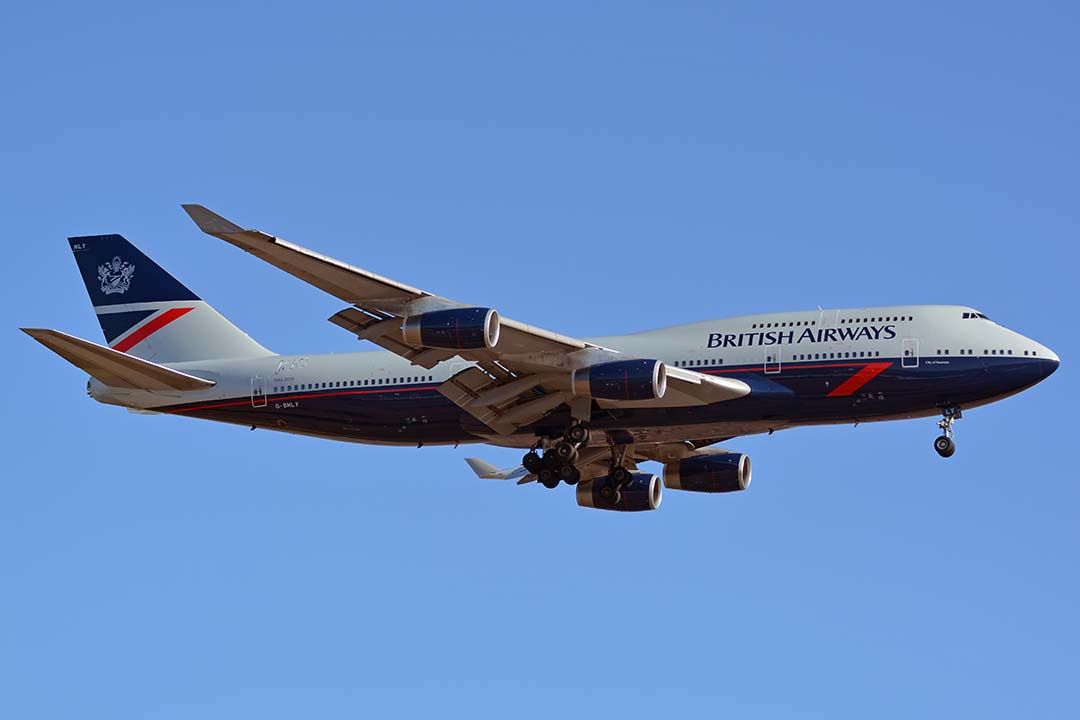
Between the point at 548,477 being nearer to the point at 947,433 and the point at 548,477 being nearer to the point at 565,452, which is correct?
the point at 565,452

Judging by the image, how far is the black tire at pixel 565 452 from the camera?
50.2 metres

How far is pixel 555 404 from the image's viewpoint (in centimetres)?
4997

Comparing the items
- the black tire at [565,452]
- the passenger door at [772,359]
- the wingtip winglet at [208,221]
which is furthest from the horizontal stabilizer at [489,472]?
the wingtip winglet at [208,221]

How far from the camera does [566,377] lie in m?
48.8

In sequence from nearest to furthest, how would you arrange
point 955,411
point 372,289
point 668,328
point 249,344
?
point 372,289 < point 955,411 < point 668,328 < point 249,344

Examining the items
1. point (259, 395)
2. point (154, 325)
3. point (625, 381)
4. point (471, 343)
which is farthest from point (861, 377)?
point (154, 325)

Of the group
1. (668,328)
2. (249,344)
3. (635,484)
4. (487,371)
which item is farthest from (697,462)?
(249,344)

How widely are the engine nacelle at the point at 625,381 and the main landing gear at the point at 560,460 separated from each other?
2.75 meters

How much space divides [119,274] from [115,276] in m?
0.15

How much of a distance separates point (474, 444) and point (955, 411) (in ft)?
47.4

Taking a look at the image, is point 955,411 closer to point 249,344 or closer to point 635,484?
point 635,484

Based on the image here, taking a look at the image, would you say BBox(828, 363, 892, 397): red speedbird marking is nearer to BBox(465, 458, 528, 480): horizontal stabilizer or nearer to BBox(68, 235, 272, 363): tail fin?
BBox(465, 458, 528, 480): horizontal stabilizer

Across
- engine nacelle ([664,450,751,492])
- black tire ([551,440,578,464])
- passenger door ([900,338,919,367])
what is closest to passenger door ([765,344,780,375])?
passenger door ([900,338,919,367])

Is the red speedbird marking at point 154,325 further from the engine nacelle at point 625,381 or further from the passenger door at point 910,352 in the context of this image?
the passenger door at point 910,352
